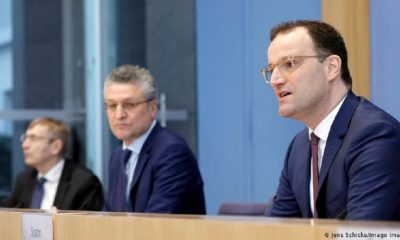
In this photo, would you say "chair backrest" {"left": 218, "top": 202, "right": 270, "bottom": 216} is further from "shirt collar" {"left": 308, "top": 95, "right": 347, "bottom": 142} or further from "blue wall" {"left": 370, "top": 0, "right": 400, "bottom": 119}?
"shirt collar" {"left": 308, "top": 95, "right": 347, "bottom": 142}

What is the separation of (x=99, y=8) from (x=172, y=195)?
8.85 ft

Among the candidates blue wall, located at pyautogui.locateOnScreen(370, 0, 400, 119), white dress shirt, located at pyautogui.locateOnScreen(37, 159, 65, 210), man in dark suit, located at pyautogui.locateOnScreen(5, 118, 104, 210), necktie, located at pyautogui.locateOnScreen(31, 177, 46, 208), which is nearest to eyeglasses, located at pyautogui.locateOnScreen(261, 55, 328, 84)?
blue wall, located at pyautogui.locateOnScreen(370, 0, 400, 119)

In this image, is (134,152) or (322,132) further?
(134,152)

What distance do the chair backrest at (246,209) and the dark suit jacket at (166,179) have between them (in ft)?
0.47

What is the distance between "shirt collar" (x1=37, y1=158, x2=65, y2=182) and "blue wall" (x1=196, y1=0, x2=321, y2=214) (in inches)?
33.2

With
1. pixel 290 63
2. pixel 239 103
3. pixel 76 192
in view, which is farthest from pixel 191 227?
pixel 239 103

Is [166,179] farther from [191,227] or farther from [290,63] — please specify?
[191,227]

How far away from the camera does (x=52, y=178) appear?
4508 millimetres

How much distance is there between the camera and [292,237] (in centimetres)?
131

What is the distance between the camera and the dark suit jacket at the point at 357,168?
207cm

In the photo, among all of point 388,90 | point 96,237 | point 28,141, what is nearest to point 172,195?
point 388,90

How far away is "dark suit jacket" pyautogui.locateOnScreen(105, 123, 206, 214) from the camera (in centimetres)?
327

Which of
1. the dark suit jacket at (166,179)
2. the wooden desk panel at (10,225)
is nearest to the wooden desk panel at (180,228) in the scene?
the wooden desk panel at (10,225)

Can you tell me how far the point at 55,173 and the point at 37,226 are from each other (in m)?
2.66
